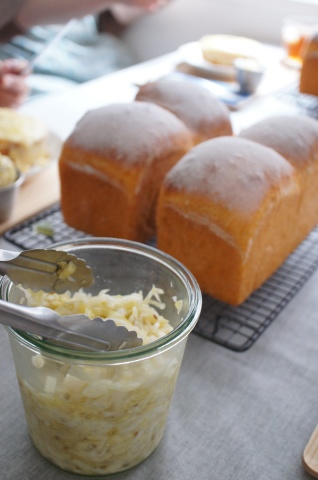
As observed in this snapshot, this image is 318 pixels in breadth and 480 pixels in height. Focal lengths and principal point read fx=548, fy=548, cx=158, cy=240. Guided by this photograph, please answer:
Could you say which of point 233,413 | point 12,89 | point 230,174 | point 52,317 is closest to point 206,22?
point 12,89

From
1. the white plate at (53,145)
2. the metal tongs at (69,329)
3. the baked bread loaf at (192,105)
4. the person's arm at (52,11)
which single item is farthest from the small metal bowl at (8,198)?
the person's arm at (52,11)

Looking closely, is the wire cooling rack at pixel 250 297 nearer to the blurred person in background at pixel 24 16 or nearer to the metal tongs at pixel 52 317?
the metal tongs at pixel 52 317

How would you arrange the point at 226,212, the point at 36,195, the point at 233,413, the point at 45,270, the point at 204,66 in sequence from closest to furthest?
the point at 45,270
the point at 233,413
the point at 226,212
the point at 36,195
the point at 204,66

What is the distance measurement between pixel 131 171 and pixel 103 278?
30cm

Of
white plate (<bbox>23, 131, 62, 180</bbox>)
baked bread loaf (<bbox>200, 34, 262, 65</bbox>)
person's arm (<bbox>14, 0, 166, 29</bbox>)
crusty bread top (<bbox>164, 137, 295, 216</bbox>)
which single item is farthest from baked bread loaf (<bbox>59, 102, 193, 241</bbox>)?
person's arm (<bbox>14, 0, 166, 29</bbox>)

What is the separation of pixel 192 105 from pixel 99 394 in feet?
2.69

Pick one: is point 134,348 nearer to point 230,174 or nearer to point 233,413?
point 233,413

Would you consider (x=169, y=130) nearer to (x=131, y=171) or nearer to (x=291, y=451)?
(x=131, y=171)

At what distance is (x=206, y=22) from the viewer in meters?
3.44

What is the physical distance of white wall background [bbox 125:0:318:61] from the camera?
3.11m

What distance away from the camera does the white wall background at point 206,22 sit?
3.11 metres

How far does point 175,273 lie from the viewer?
730 mm

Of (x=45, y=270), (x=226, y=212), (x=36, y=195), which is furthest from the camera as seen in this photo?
(x=36, y=195)

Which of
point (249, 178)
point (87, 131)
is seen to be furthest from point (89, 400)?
point (87, 131)
